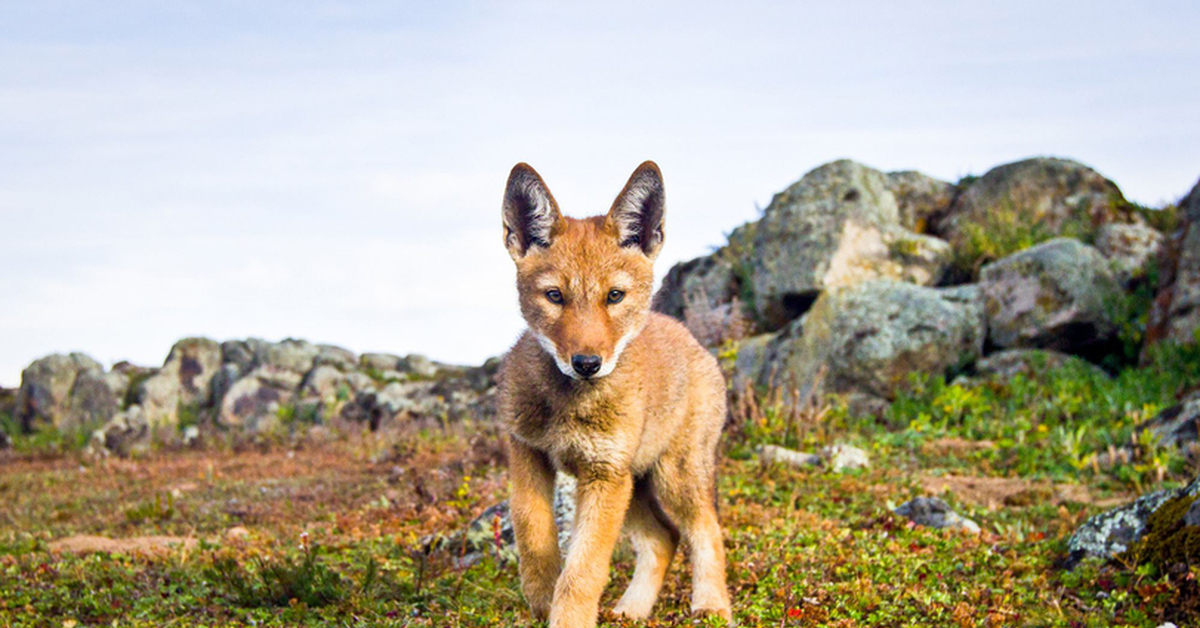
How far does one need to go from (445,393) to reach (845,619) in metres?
16.4

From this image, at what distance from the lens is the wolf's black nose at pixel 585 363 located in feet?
15.9

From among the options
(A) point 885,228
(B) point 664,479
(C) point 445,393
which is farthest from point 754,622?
(C) point 445,393

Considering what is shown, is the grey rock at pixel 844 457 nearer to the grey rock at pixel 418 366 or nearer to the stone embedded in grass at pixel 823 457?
the stone embedded in grass at pixel 823 457

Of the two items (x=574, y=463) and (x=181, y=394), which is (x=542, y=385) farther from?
(x=181, y=394)

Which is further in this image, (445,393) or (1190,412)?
(445,393)

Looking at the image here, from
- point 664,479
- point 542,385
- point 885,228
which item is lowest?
point 664,479

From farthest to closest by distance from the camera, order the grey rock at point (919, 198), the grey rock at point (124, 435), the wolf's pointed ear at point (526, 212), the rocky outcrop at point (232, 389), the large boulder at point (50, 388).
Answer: the large boulder at point (50, 388) < the grey rock at point (919, 198) < the rocky outcrop at point (232, 389) < the grey rock at point (124, 435) < the wolf's pointed ear at point (526, 212)

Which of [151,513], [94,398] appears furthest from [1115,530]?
[94,398]

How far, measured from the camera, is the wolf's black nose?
191 inches

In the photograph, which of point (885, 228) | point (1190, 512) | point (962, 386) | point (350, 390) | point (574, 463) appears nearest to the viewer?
point (574, 463)

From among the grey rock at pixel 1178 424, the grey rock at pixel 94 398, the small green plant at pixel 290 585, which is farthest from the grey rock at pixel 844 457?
the grey rock at pixel 94 398

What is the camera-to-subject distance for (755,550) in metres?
7.13

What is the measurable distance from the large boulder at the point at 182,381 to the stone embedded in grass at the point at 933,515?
19.1 metres

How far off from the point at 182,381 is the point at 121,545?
53.7 ft
